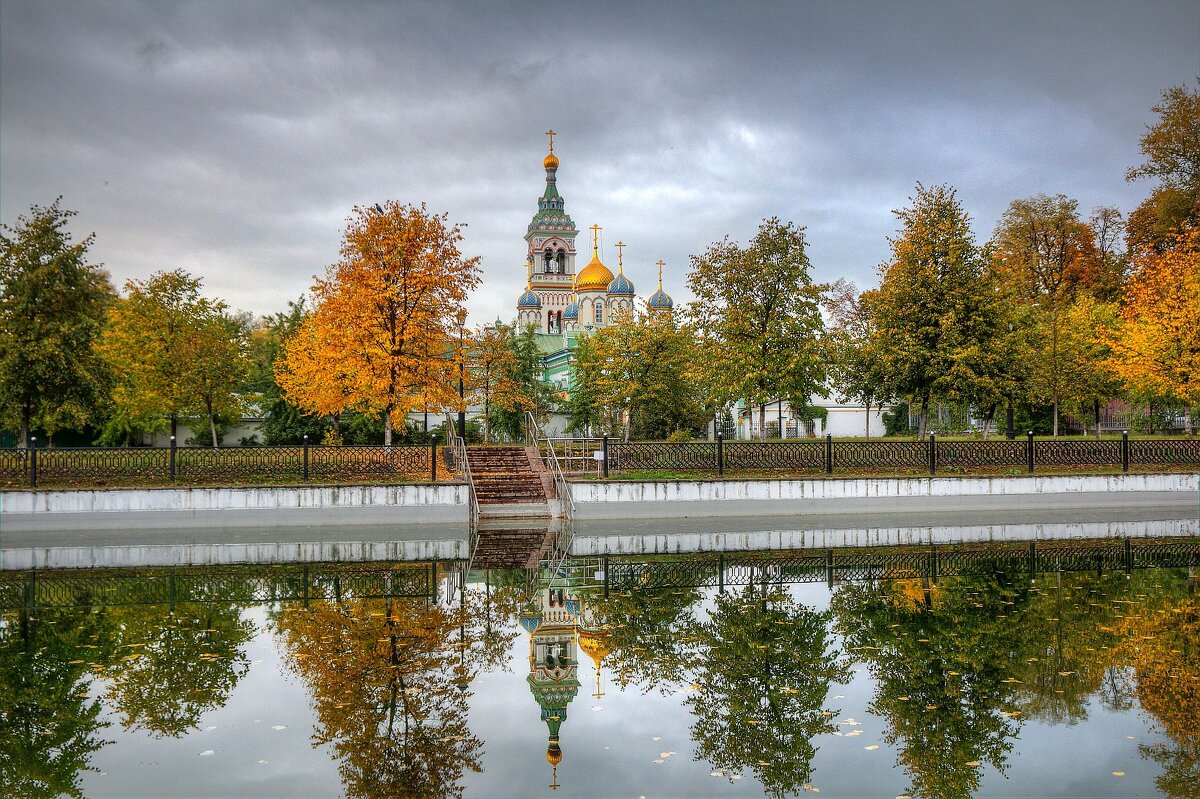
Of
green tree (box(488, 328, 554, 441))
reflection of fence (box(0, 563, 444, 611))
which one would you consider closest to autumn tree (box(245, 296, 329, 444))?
green tree (box(488, 328, 554, 441))

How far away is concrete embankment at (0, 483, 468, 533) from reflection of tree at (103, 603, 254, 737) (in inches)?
388

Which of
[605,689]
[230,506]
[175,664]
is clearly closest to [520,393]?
[230,506]

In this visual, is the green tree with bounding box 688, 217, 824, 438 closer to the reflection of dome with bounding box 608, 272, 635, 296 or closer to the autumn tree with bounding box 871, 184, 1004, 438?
the autumn tree with bounding box 871, 184, 1004, 438

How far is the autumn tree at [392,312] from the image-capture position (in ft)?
82.9

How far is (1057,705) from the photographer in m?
7.72

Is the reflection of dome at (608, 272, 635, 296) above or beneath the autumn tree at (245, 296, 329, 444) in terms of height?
above

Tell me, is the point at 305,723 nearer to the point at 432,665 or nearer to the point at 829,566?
the point at 432,665

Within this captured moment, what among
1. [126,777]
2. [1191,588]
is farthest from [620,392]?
[126,777]

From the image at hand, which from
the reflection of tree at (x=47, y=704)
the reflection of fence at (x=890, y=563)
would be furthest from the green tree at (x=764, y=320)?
the reflection of tree at (x=47, y=704)

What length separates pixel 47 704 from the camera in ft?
25.7

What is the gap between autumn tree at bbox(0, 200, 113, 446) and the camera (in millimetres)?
24750

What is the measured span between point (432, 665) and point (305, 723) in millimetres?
1800

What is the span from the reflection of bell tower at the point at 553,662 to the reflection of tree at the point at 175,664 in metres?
2.91

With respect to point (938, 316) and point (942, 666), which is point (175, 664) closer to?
point (942, 666)
